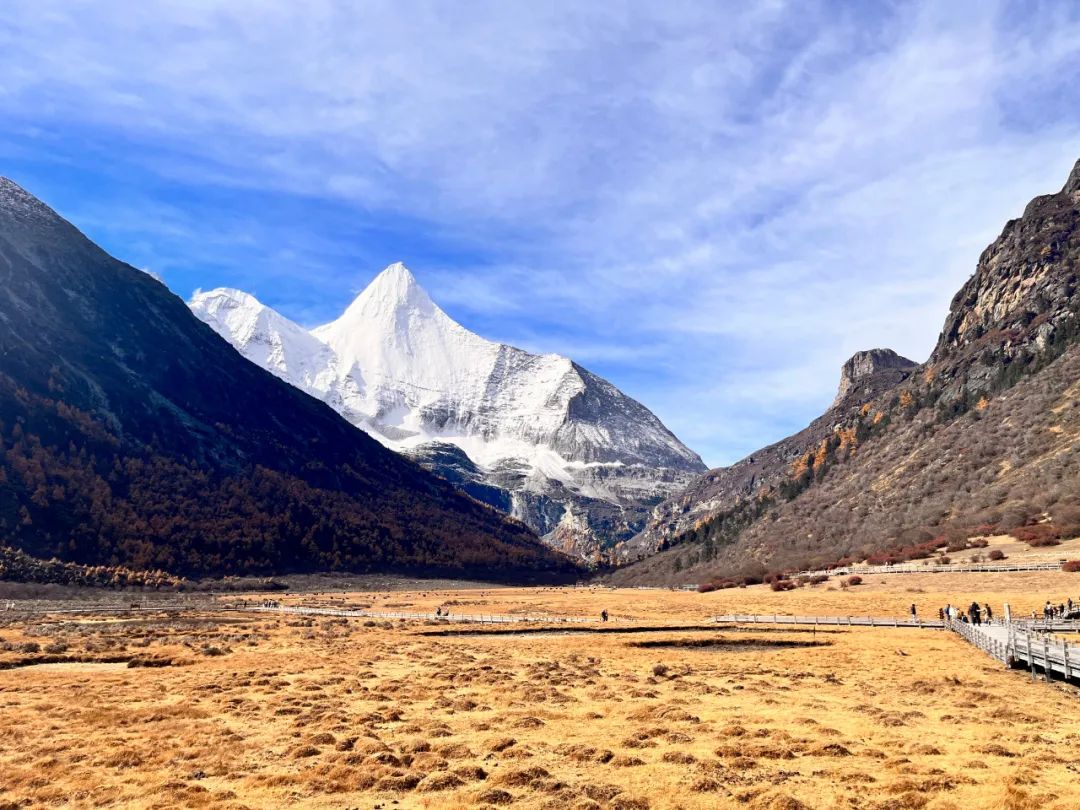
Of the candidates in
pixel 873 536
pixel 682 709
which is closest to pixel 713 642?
pixel 682 709

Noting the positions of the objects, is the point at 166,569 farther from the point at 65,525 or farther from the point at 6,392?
the point at 6,392

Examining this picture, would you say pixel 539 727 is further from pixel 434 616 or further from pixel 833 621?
pixel 434 616

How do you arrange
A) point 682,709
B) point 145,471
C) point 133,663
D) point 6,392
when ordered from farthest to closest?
point 145,471, point 6,392, point 133,663, point 682,709

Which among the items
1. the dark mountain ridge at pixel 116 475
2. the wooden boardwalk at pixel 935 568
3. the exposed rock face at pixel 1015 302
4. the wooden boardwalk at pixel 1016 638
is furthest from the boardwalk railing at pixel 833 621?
the dark mountain ridge at pixel 116 475

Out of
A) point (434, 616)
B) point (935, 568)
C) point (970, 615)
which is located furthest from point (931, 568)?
point (434, 616)

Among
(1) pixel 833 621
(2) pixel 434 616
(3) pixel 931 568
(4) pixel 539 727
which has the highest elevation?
(3) pixel 931 568

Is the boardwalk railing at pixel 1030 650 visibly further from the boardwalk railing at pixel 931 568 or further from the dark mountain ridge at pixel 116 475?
the dark mountain ridge at pixel 116 475

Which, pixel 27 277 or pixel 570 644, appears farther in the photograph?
pixel 27 277
